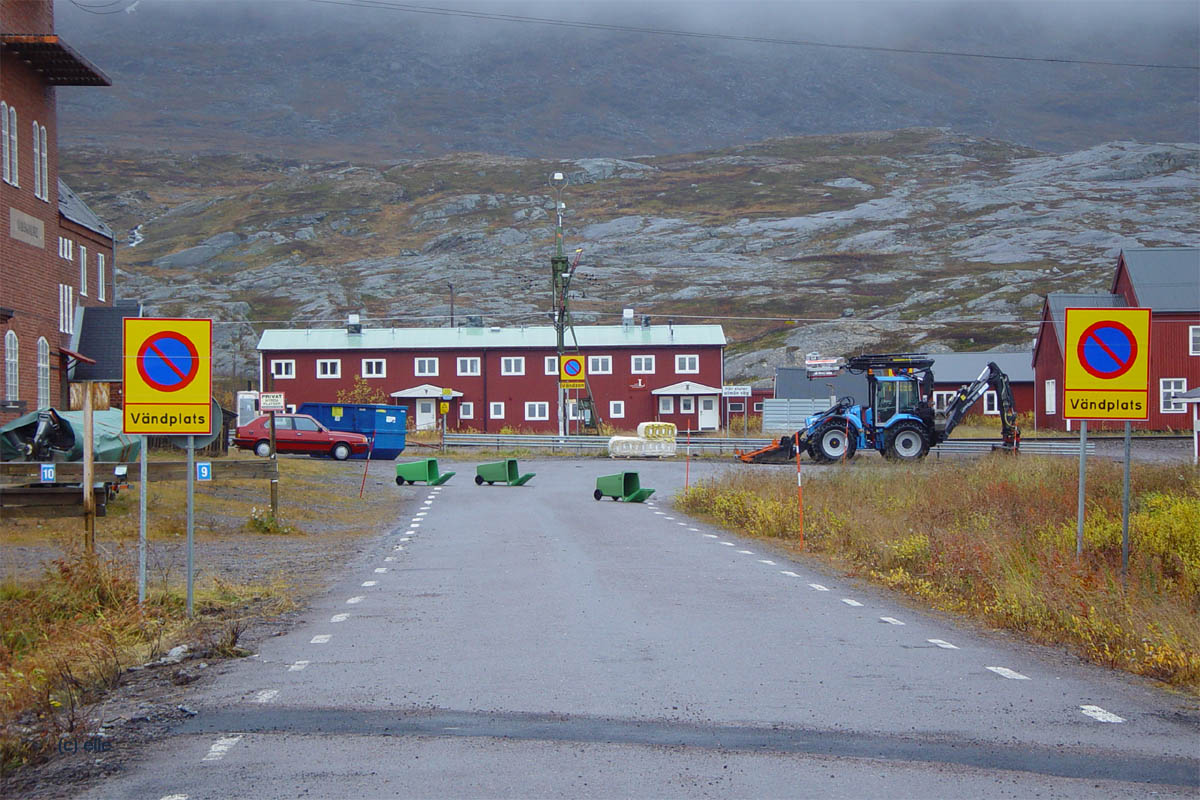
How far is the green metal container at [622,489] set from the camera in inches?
1131

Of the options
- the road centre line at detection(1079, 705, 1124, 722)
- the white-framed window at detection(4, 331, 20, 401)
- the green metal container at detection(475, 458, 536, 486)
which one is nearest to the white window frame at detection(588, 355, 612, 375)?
the green metal container at detection(475, 458, 536, 486)

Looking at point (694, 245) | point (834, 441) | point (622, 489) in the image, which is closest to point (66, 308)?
point (622, 489)

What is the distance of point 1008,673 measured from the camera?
8852mm

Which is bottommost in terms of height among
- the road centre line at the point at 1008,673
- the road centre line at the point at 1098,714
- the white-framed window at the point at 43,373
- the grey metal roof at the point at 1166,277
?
the road centre line at the point at 1008,673

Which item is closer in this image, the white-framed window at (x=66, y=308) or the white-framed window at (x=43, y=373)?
the white-framed window at (x=43, y=373)

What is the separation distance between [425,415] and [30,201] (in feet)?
131

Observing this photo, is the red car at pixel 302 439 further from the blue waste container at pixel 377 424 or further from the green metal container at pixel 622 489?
the green metal container at pixel 622 489

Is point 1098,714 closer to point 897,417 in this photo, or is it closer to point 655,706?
point 655,706

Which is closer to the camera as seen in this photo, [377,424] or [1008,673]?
[1008,673]

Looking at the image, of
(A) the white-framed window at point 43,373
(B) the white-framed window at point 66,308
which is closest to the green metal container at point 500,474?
(A) the white-framed window at point 43,373

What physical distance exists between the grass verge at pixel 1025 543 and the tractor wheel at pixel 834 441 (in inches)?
542

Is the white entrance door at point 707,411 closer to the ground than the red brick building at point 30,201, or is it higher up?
closer to the ground

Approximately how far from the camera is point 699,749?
6.52 m

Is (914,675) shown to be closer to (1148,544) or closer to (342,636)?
(342,636)
